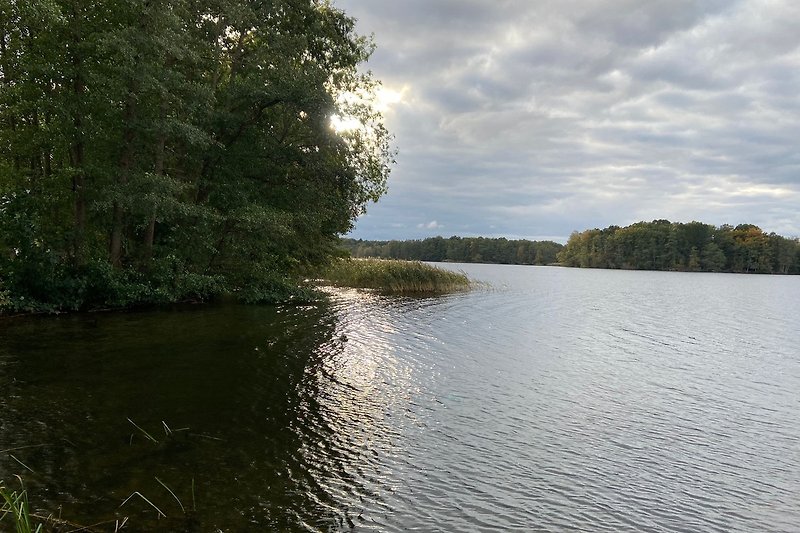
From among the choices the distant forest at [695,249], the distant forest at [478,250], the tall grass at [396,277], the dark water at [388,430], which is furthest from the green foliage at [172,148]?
the distant forest at [695,249]

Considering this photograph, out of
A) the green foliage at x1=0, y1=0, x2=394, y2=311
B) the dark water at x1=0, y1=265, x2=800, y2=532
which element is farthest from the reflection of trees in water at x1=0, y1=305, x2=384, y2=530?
the green foliage at x1=0, y1=0, x2=394, y2=311

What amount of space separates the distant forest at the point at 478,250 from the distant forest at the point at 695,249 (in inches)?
1067

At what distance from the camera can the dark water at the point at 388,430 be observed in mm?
6320

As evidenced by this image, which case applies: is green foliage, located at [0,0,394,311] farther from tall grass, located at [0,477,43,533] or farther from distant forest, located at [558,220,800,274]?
distant forest, located at [558,220,800,274]

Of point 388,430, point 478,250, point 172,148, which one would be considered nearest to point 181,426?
point 388,430

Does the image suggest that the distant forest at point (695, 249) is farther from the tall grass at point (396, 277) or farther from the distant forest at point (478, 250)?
the tall grass at point (396, 277)

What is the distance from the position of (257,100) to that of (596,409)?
2065cm

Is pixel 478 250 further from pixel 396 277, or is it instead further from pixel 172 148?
pixel 172 148

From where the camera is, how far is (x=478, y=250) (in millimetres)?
170125

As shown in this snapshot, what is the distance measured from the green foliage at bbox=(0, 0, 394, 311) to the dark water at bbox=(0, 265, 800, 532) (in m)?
4.15

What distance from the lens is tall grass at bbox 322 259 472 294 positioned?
127ft

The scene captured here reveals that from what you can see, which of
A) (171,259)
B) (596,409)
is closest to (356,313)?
(171,259)

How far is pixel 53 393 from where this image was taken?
987 cm

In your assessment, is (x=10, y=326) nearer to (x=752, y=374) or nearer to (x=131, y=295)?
(x=131, y=295)
